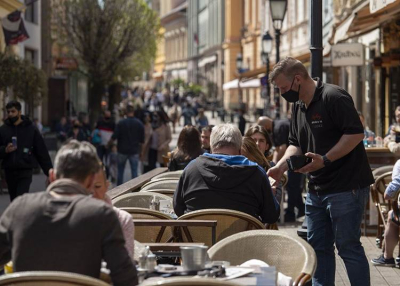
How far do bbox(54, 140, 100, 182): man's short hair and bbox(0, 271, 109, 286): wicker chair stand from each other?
0.57 m

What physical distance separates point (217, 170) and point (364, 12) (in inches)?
531

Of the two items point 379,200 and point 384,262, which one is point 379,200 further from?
point 384,262

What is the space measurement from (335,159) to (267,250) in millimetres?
1395

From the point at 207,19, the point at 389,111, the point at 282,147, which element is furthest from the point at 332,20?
the point at 207,19

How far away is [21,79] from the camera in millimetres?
26250

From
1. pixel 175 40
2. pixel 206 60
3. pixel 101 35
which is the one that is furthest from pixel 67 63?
pixel 175 40

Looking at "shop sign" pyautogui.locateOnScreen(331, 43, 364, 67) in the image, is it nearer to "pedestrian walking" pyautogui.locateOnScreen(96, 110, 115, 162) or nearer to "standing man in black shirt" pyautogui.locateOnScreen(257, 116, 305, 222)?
"pedestrian walking" pyautogui.locateOnScreen(96, 110, 115, 162)

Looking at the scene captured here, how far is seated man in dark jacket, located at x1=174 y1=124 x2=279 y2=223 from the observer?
8180 millimetres

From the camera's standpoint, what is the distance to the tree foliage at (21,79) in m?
25.8

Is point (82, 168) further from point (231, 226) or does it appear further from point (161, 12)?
point (161, 12)

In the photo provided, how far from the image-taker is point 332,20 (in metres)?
36.0

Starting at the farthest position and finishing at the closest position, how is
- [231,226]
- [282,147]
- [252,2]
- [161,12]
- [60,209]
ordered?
[161,12] → [252,2] → [282,147] → [231,226] → [60,209]

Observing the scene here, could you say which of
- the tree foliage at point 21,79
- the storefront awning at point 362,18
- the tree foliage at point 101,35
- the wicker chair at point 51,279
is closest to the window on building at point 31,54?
the tree foliage at point 101,35

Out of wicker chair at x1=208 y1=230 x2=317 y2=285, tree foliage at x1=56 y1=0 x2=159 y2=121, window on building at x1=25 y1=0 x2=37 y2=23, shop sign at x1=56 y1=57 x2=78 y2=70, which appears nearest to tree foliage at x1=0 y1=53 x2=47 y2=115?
window on building at x1=25 y1=0 x2=37 y2=23
